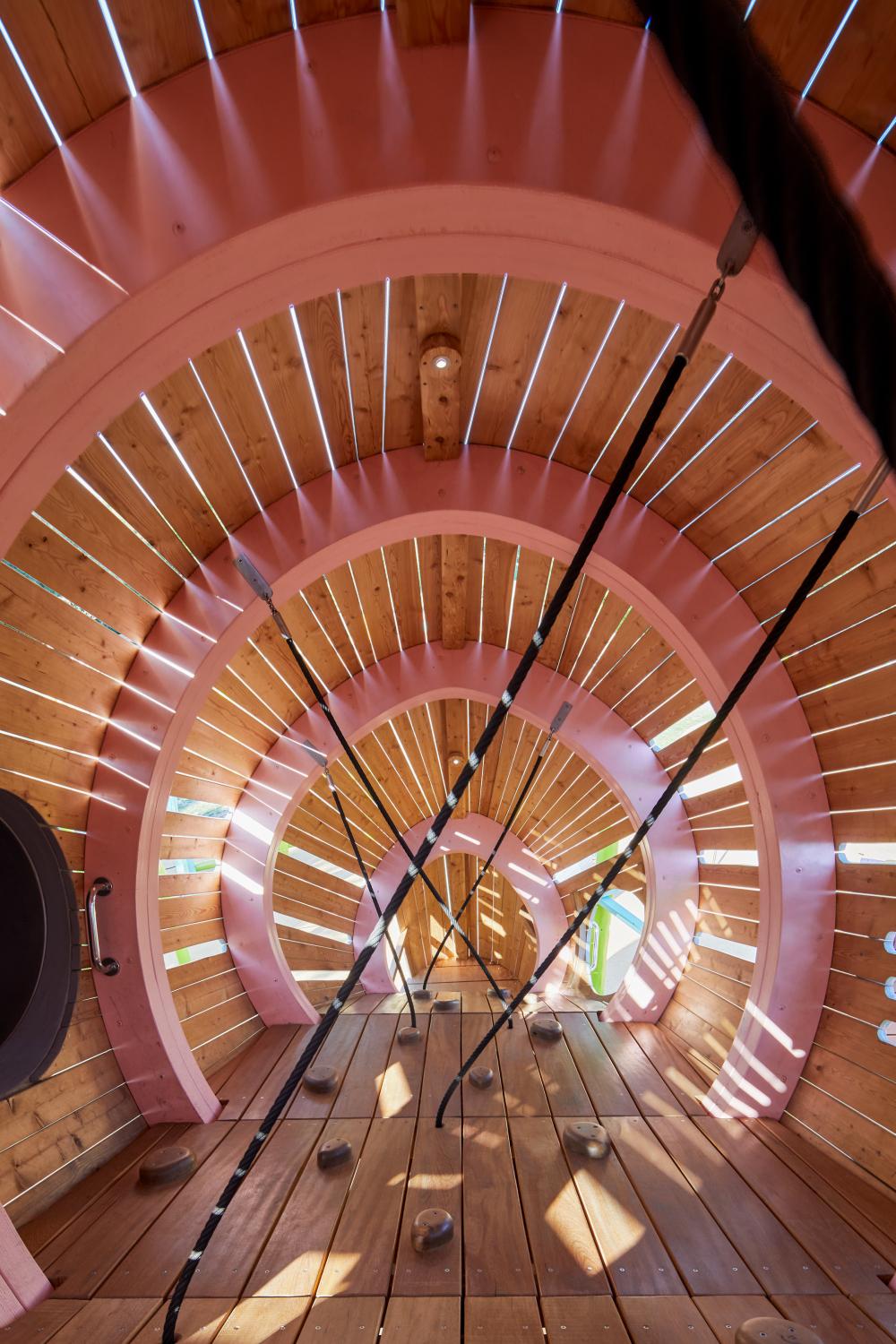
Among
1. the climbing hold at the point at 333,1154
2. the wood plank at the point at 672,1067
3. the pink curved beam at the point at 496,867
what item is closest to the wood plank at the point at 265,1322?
the climbing hold at the point at 333,1154

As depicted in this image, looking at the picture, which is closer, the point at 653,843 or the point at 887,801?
the point at 887,801

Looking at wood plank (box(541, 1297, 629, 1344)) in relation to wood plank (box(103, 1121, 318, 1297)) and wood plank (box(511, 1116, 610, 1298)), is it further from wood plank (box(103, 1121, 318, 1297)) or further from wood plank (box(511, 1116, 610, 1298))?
wood plank (box(103, 1121, 318, 1297))

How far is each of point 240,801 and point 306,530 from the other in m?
2.16

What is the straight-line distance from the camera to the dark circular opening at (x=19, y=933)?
97.5 inches

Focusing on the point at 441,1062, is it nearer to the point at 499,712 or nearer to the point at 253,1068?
the point at 253,1068

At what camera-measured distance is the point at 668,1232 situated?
2504 mm

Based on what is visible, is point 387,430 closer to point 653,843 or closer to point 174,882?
point 174,882

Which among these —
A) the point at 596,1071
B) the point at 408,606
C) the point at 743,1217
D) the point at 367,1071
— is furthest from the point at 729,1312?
the point at 408,606

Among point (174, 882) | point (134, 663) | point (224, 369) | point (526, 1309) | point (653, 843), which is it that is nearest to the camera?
point (526, 1309)

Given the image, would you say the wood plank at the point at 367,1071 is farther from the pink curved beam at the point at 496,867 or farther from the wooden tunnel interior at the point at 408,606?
the pink curved beam at the point at 496,867

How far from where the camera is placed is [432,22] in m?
1.55

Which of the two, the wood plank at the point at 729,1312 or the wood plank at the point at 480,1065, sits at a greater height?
the wood plank at the point at 480,1065

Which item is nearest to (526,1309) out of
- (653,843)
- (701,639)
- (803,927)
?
(803,927)

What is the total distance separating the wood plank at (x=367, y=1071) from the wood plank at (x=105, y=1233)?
0.72 metres
